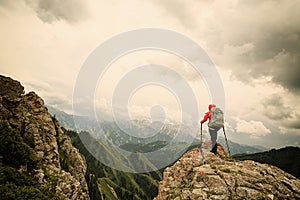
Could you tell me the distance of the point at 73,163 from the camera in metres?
Answer: 106

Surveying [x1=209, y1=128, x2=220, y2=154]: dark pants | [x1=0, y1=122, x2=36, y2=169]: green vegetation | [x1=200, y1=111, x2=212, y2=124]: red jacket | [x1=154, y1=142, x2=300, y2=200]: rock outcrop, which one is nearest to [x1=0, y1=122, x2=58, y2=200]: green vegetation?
[x1=0, y1=122, x2=36, y2=169]: green vegetation

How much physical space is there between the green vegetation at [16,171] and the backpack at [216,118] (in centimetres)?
4132

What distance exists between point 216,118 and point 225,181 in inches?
403

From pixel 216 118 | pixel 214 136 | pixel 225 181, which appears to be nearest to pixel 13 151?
pixel 214 136

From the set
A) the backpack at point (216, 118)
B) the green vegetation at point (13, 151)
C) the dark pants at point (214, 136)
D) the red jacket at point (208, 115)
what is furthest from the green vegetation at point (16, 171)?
the backpack at point (216, 118)

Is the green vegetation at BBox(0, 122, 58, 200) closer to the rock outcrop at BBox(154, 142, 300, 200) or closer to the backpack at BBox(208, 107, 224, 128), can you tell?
the rock outcrop at BBox(154, 142, 300, 200)

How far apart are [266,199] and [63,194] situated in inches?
2281

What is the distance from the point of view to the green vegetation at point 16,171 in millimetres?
39562

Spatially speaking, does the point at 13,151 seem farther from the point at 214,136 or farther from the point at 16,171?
the point at 214,136

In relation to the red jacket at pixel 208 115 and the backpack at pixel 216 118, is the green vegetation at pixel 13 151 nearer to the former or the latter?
the red jacket at pixel 208 115

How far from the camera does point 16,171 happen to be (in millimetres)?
45812

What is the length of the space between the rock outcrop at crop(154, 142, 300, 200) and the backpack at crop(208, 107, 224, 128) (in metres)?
5.26

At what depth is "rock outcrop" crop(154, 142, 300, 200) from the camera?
1931 cm

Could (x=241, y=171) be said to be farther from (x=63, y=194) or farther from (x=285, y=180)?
(x=63, y=194)
